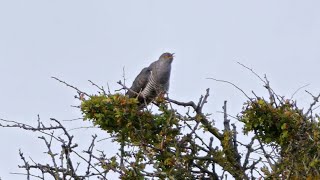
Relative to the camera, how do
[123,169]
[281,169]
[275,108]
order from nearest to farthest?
[281,169]
[123,169]
[275,108]

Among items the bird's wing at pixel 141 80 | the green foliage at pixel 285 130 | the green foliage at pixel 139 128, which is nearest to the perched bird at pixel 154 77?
the bird's wing at pixel 141 80

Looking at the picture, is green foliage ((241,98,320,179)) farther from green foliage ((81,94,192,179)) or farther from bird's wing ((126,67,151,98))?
bird's wing ((126,67,151,98))

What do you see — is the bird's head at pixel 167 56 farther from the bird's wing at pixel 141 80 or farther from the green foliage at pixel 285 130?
the green foliage at pixel 285 130

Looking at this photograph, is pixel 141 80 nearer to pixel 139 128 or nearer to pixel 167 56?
pixel 167 56

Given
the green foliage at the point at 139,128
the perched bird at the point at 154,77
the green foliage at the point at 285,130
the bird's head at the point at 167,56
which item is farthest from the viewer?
the bird's head at the point at 167,56

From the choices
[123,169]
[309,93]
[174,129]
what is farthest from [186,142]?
[309,93]

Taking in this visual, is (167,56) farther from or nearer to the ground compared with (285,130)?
farther from the ground

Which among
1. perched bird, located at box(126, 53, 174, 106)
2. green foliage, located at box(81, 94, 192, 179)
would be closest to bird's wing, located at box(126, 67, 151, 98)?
perched bird, located at box(126, 53, 174, 106)

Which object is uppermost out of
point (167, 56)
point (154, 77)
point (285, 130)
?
point (167, 56)

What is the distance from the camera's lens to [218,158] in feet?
22.7

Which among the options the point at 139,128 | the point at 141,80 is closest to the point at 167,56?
the point at 141,80

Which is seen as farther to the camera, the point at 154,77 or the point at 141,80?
the point at 141,80

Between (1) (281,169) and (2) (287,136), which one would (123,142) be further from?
(1) (281,169)

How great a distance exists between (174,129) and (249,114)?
63 centimetres
